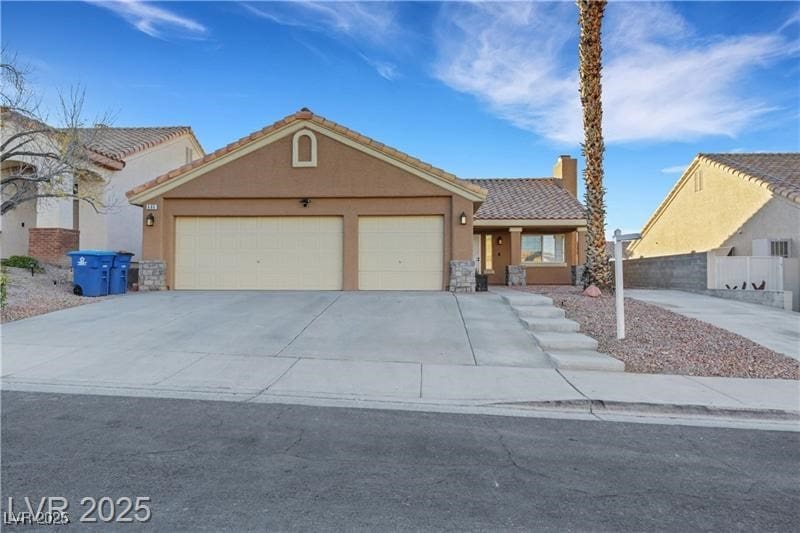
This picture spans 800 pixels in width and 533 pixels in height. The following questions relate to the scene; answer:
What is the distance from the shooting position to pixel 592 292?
12.2 m

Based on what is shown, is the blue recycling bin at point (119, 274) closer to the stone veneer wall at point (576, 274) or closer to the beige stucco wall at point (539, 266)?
the beige stucco wall at point (539, 266)

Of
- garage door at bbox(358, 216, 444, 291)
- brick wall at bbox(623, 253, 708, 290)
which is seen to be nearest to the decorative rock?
garage door at bbox(358, 216, 444, 291)

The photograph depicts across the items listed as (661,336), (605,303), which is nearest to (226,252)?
(605,303)

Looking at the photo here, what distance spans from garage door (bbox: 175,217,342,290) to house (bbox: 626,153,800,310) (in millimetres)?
12685

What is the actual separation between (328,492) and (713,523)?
8.80 ft

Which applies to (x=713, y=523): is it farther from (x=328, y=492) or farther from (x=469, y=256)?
(x=469, y=256)

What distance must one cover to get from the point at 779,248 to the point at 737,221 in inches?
105

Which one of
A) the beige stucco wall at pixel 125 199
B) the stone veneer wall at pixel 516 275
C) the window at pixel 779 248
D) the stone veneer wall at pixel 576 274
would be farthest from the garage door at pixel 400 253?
the window at pixel 779 248

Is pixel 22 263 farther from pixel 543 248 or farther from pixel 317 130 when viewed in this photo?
pixel 543 248

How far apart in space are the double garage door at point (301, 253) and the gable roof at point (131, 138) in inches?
217

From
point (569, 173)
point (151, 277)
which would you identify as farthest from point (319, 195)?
point (569, 173)

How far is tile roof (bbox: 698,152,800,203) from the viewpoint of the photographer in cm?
1683

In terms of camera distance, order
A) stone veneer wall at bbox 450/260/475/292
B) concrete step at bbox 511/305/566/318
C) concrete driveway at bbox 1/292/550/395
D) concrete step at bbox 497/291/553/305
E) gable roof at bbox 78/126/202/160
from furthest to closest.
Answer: gable roof at bbox 78/126/202/160 → stone veneer wall at bbox 450/260/475/292 → concrete step at bbox 497/291/553/305 → concrete step at bbox 511/305/566/318 → concrete driveway at bbox 1/292/550/395

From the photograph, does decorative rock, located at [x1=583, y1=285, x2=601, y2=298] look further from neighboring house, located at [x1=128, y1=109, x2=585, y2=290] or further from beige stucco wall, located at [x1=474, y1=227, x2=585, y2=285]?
beige stucco wall, located at [x1=474, y1=227, x2=585, y2=285]
